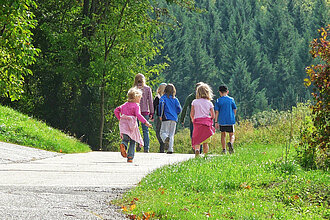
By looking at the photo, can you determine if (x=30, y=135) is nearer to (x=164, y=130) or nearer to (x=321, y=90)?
(x=164, y=130)

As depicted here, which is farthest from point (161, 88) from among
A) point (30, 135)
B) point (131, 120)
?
point (131, 120)

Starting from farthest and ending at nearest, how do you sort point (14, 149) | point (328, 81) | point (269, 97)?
point (269, 97), point (14, 149), point (328, 81)

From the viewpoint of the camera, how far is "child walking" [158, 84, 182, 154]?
17406 mm

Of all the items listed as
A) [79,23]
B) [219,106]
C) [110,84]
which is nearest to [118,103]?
[110,84]

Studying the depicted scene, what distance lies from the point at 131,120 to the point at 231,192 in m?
5.52

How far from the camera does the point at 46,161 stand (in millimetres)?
13570

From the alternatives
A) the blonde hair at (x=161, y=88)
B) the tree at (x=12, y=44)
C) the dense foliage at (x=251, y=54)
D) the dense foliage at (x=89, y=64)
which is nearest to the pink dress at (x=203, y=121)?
the blonde hair at (x=161, y=88)

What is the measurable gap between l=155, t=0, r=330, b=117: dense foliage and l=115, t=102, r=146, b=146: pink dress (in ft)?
208

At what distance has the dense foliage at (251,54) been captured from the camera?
79.0 m

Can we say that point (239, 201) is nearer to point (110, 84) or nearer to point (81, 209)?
point (81, 209)

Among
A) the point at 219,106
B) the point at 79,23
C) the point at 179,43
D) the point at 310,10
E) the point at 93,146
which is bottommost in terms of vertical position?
the point at 93,146

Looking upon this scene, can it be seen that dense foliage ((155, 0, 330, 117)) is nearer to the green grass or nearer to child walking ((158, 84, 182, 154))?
the green grass

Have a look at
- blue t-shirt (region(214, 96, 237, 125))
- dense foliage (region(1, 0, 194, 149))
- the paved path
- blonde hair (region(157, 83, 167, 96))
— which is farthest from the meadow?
dense foliage (region(1, 0, 194, 149))

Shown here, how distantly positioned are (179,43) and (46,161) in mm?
70461
